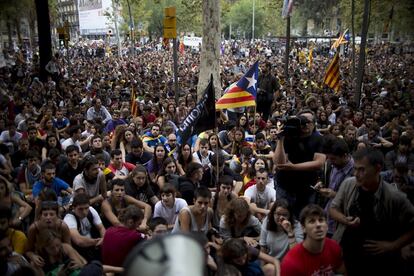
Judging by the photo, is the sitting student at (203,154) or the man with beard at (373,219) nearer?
the man with beard at (373,219)

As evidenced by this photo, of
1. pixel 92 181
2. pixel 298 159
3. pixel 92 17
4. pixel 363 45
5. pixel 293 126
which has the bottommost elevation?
pixel 92 181

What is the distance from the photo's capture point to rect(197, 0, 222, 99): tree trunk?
50.8 feet

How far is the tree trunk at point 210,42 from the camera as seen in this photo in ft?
50.8

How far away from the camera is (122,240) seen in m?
4.46

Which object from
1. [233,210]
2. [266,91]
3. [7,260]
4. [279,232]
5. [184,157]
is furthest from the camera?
[266,91]

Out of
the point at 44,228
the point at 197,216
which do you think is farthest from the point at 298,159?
the point at 44,228

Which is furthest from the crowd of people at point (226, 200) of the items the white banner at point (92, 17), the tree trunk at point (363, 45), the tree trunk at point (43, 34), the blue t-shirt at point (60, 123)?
the white banner at point (92, 17)

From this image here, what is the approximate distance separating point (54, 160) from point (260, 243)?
3.99m

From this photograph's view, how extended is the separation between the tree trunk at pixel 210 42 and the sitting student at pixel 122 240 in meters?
11.1

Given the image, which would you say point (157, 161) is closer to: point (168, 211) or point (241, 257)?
point (168, 211)

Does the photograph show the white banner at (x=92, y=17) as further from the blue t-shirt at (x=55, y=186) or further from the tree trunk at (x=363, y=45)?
the blue t-shirt at (x=55, y=186)

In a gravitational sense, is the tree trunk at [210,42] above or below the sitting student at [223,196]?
above

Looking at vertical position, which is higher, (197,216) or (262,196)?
(197,216)

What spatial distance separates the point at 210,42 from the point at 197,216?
1130cm
